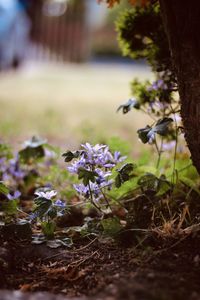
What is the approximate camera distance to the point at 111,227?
2172mm

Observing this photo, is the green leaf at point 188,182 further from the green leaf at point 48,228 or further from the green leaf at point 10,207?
the green leaf at point 10,207

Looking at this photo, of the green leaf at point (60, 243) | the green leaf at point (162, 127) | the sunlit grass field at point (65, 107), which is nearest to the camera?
the green leaf at point (60, 243)

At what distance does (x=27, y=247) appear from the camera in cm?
216

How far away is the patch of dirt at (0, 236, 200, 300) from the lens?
1657 millimetres

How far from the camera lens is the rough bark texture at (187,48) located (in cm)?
210

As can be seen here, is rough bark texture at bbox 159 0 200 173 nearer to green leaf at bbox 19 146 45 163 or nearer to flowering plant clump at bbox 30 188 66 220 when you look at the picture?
flowering plant clump at bbox 30 188 66 220

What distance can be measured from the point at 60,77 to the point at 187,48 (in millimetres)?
8516

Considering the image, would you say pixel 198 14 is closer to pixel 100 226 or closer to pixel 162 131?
pixel 162 131

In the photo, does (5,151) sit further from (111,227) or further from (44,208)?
(111,227)

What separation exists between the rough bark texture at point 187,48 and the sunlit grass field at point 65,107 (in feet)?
6.68

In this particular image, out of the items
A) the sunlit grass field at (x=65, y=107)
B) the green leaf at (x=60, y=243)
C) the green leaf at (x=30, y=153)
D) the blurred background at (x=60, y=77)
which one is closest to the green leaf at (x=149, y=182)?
the green leaf at (x=60, y=243)

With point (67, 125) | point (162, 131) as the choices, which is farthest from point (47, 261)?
point (67, 125)

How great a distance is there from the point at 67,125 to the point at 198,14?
4084mm

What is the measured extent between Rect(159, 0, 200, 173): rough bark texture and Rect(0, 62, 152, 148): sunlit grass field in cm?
204
